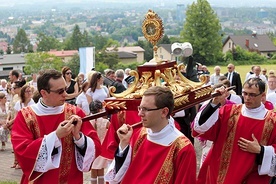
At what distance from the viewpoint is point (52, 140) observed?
4637 millimetres

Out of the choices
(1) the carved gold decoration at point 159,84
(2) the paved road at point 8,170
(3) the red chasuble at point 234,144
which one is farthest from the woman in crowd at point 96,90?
(3) the red chasuble at point 234,144

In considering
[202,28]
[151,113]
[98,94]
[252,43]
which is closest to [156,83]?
[151,113]

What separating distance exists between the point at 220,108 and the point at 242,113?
24cm

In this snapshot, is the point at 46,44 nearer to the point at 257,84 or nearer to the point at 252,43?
the point at 252,43

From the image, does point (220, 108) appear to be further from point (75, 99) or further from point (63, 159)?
point (75, 99)

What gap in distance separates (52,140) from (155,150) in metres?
1.07

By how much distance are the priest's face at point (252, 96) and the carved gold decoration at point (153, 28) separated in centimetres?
105

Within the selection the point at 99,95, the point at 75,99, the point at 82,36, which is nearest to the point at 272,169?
the point at 99,95

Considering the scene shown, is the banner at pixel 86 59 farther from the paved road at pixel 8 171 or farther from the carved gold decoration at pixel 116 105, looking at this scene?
the carved gold decoration at pixel 116 105

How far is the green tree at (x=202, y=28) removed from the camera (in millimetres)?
85000

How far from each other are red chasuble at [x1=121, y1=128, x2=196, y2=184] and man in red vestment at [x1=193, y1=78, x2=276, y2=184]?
1.36m

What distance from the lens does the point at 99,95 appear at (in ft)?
34.0

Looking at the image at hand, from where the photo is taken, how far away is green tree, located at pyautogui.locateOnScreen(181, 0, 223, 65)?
279ft

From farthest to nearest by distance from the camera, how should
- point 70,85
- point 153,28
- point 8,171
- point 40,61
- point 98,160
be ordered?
point 40,61, point 70,85, point 8,171, point 98,160, point 153,28
